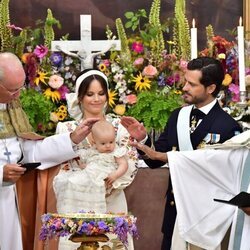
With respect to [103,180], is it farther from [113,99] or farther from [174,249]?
[113,99]

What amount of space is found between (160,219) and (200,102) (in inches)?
48.9

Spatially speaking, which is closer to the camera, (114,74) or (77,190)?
(77,190)

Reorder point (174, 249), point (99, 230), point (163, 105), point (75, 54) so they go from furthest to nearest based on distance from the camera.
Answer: point (75, 54), point (163, 105), point (174, 249), point (99, 230)

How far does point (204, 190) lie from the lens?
17.3 ft

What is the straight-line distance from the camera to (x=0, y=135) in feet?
18.1

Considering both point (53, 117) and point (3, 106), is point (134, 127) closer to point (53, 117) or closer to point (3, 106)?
point (3, 106)

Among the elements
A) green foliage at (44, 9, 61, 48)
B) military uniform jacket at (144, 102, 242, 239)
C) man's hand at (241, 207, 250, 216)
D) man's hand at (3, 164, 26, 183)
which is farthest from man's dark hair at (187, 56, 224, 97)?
green foliage at (44, 9, 61, 48)

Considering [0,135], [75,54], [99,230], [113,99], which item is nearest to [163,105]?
[113,99]

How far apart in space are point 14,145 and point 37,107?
690mm

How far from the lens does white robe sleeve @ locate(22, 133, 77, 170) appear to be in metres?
5.55

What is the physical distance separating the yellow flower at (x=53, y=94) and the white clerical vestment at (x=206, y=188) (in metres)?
1.32

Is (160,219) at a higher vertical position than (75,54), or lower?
lower

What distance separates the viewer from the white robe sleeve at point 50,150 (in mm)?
5551

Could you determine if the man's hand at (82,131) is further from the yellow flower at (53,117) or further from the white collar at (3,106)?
the yellow flower at (53,117)
